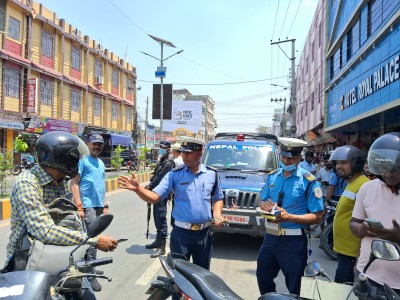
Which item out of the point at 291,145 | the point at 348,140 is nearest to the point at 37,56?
the point at 348,140

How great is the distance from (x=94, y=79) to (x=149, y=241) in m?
28.8

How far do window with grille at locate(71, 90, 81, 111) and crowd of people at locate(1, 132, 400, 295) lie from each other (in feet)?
85.7

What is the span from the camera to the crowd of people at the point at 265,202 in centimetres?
215

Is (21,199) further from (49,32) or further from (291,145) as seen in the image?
(49,32)

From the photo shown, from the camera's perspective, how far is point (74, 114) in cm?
3000

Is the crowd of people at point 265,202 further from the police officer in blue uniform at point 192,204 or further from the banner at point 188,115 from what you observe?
the banner at point 188,115

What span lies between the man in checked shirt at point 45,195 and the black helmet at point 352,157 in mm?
2405

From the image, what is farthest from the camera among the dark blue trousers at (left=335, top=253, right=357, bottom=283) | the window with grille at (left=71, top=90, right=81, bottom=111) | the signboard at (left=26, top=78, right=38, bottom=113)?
the window with grille at (left=71, top=90, right=81, bottom=111)

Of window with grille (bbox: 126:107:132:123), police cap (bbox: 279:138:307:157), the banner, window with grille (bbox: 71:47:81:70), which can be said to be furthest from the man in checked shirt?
the banner

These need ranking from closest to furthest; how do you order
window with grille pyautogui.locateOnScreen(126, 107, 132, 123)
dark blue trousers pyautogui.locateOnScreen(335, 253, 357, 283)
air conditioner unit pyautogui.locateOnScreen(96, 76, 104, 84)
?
dark blue trousers pyautogui.locateOnScreen(335, 253, 357, 283)
air conditioner unit pyautogui.locateOnScreen(96, 76, 104, 84)
window with grille pyautogui.locateOnScreen(126, 107, 132, 123)

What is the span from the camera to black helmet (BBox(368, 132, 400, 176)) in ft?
7.19

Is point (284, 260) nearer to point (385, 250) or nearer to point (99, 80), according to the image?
point (385, 250)

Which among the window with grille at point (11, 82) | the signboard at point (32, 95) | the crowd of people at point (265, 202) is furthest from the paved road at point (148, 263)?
the signboard at point (32, 95)

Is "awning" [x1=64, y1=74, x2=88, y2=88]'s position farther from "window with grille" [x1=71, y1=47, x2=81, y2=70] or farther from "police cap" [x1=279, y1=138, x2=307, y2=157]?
"police cap" [x1=279, y1=138, x2=307, y2=157]
